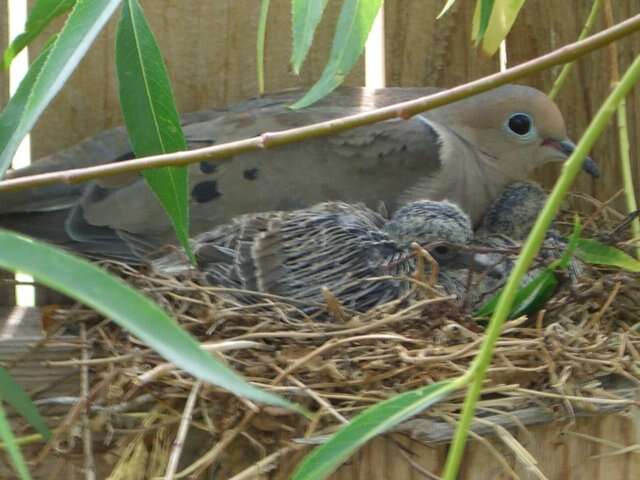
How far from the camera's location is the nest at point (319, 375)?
4.64 ft

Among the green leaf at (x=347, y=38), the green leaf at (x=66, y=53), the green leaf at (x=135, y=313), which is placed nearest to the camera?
the green leaf at (x=135, y=313)

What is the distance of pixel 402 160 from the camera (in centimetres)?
203

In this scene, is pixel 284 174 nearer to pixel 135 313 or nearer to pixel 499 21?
pixel 499 21

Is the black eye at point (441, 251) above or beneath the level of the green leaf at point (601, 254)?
beneath

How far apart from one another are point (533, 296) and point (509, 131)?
0.66 metres

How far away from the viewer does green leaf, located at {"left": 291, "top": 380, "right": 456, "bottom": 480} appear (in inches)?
32.8

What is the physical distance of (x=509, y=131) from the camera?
2.28 m

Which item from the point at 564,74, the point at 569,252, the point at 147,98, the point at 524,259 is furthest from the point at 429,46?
the point at 524,259

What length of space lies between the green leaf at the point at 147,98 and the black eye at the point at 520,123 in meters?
1.21

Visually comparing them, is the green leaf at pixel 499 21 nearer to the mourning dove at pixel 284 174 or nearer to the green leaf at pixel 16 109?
the mourning dove at pixel 284 174

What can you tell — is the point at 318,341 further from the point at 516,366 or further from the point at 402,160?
the point at 402,160

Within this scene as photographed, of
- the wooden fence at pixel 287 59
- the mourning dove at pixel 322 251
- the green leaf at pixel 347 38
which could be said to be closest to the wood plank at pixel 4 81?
the wooden fence at pixel 287 59

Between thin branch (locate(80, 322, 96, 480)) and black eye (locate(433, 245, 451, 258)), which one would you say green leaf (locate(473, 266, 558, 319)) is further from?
thin branch (locate(80, 322, 96, 480))

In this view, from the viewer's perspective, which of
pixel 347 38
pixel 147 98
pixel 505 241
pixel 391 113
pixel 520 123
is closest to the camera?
pixel 391 113
